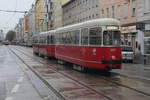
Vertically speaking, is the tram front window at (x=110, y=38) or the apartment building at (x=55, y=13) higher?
the apartment building at (x=55, y=13)

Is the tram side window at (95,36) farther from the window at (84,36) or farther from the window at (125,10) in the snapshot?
the window at (125,10)

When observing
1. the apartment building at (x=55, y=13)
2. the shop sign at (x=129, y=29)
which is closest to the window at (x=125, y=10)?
the shop sign at (x=129, y=29)

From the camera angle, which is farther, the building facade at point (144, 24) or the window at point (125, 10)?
the window at point (125, 10)

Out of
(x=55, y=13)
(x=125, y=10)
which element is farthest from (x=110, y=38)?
(x=55, y=13)

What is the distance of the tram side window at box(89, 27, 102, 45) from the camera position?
1992 cm

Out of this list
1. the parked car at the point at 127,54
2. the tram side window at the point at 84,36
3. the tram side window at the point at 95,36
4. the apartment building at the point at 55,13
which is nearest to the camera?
the tram side window at the point at 95,36

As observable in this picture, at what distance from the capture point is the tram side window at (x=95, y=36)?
19.9 meters

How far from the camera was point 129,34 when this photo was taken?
44625mm

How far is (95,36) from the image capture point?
66.4 feet

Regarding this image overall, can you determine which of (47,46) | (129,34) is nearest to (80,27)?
(47,46)

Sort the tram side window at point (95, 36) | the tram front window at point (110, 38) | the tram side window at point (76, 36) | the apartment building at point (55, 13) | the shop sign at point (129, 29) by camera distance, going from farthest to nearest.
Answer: the apartment building at point (55, 13) < the shop sign at point (129, 29) < the tram side window at point (76, 36) < the tram side window at point (95, 36) < the tram front window at point (110, 38)

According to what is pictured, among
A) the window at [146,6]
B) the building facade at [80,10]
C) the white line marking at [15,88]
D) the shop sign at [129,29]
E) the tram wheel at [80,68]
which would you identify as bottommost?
the white line marking at [15,88]

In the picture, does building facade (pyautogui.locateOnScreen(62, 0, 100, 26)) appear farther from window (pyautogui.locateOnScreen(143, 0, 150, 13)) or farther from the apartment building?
window (pyautogui.locateOnScreen(143, 0, 150, 13))

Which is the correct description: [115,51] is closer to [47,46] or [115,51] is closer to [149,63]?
[149,63]
